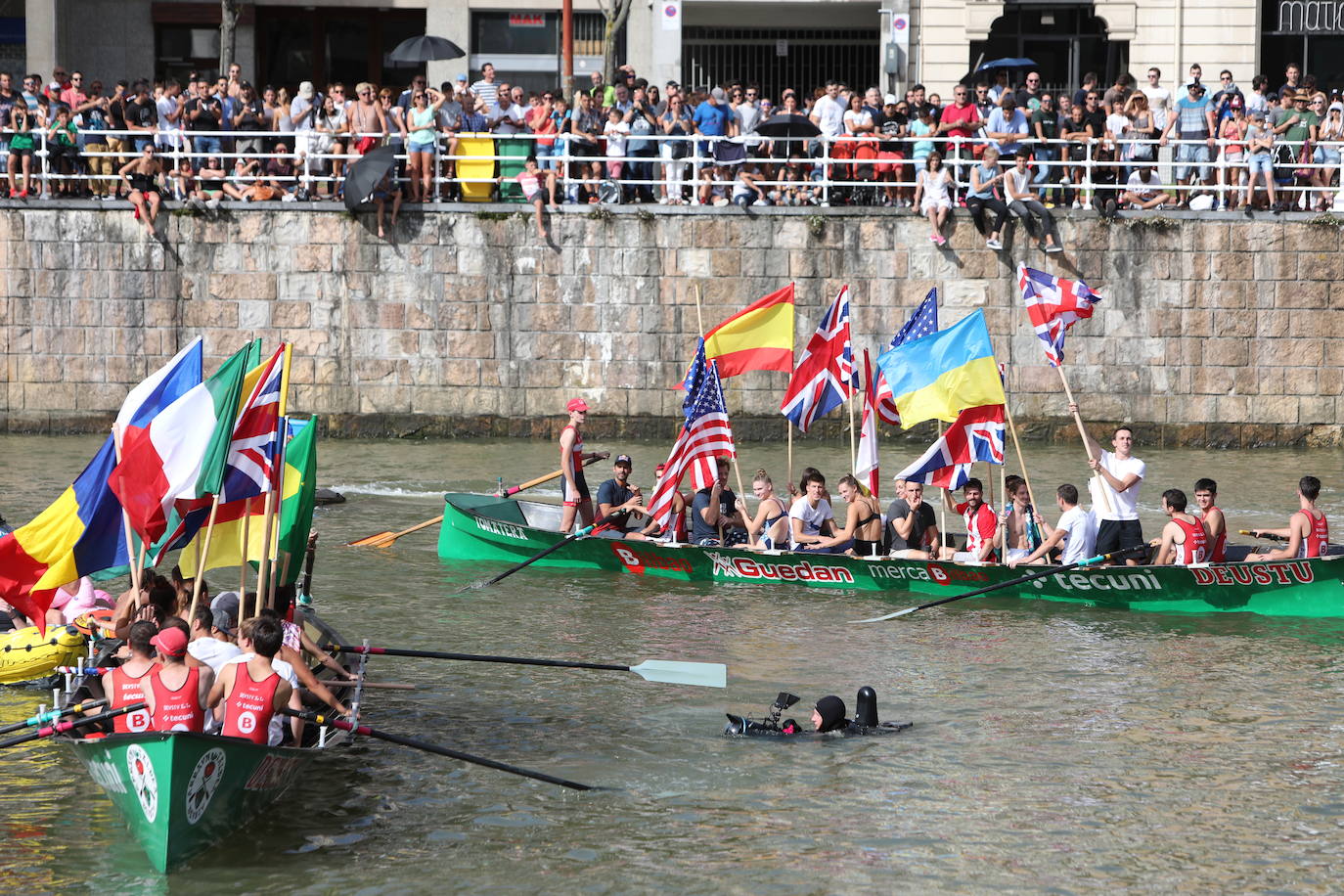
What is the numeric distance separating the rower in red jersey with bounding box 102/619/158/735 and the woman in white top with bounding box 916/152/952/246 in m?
17.2

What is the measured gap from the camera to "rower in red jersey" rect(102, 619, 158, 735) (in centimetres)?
1092

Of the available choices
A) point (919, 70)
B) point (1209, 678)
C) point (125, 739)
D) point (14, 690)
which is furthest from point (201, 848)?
point (919, 70)

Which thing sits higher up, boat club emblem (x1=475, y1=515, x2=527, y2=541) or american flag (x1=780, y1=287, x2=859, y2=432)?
american flag (x1=780, y1=287, x2=859, y2=432)

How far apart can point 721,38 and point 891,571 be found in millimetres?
18696

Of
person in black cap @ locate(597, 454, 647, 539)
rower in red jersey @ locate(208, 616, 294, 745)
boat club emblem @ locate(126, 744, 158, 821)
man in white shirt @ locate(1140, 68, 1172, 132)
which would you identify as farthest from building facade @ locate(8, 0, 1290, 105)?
boat club emblem @ locate(126, 744, 158, 821)

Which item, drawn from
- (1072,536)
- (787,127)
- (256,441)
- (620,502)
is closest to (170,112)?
(787,127)

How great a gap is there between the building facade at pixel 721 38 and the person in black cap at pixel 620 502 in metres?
15.0

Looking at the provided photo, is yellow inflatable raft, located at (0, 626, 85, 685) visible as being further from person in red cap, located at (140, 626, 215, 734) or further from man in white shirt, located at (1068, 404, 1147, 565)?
man in white shirt, located at (1068, 404, 1147, 565)

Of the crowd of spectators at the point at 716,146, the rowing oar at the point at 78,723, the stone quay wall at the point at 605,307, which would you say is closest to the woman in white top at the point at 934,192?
the crowd of spectators at the point at 716,146

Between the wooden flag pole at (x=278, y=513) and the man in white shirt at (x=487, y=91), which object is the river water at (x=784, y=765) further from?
the man in white shirt at (x=487, y=91)

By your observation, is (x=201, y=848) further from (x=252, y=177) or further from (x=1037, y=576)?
(x=252, y=177)

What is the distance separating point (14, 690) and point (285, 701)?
4.30 m

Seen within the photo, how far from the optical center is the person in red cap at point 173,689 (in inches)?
420

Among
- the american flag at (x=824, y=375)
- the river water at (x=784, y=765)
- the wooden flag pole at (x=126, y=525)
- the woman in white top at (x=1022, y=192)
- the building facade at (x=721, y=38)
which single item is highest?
the building facade at (x=721, y=38)
